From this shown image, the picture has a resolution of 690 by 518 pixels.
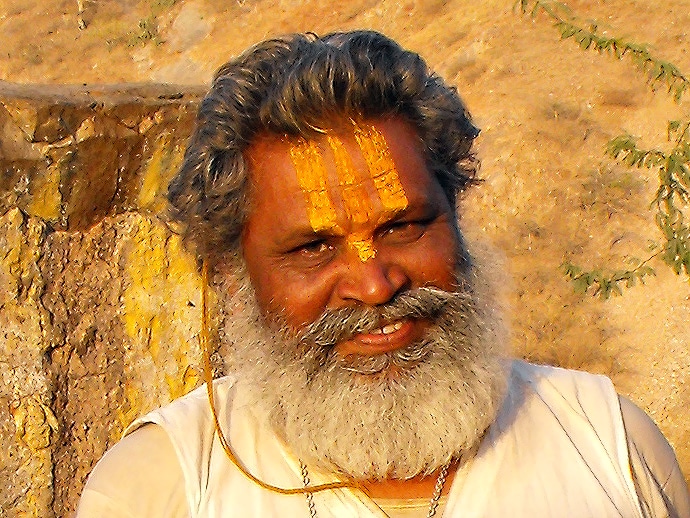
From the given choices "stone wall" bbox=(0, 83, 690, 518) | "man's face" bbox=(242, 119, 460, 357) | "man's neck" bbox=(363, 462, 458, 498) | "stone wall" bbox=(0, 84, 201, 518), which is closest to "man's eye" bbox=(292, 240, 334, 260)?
"man's face" bbox=(242, 119, 460, 357)

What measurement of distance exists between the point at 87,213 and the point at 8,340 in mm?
631

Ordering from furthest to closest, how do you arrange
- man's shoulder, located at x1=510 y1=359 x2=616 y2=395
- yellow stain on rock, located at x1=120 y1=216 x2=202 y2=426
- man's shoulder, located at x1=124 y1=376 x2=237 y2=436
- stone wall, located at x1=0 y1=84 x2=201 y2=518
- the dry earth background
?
the dry earth background
yellow stain on rock, located at x1=120 y1=216 x2=202 y2=426
stone wall, located at x1=0 y1=84 x2=201 y2=518
man's shoulder, located at x1=510 y1=359 x2=616 y2=395
man's shoulder, located at x1=124 y1=376 x2=237 y2=436

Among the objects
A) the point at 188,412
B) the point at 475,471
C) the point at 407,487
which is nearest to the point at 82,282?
the point at 188,412

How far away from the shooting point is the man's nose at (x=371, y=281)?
1.80 metres

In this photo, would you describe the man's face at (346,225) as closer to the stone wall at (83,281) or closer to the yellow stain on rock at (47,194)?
the stone wall at (83,281)

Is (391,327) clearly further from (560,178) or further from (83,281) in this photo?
(560,178)

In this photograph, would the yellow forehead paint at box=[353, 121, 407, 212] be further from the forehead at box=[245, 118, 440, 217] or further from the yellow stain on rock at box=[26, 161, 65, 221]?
the yellow stain on rock at box=[26, 161, 65, 221]

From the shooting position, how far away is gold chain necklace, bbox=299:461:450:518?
6.11 feet

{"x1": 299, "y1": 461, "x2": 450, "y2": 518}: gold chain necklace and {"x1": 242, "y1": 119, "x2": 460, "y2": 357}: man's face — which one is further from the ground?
{"x1": 242, "y1": 119, "x2": 460, "y2": 357}: man's face

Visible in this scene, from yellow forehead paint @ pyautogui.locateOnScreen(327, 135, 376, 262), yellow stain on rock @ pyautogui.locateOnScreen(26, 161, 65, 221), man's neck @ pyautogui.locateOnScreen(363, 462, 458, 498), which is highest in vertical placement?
yellow forehead paint @ pyautogui.locateOnScreen(327, 135, 376, 262)

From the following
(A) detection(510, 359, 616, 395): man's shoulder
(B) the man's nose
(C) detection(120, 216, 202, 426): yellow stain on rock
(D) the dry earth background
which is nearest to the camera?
(B) the man's nose

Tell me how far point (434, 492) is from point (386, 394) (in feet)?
0.81

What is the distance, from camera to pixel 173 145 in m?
3.97

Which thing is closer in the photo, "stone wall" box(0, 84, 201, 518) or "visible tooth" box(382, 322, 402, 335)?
"visible tooth" box(382, 322, 402, 335)
